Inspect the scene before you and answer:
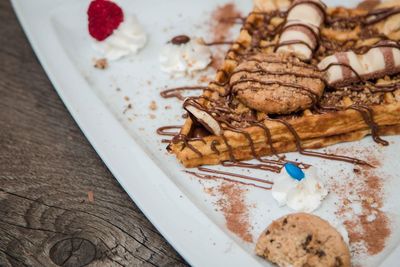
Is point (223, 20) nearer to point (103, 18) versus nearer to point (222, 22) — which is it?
point (222, 22)

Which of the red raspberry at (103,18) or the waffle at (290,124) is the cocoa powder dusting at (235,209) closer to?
the waffle at (290,124)

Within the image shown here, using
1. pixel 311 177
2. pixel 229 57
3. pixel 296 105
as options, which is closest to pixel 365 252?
pixel 311 177

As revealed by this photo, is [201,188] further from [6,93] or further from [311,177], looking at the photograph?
[6,93]

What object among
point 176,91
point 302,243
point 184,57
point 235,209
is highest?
point 184,57

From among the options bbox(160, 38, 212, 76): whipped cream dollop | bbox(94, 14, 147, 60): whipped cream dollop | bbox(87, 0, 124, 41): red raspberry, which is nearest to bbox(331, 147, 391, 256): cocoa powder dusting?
bbox(160, 38, 212, 76): whipped cream dollop

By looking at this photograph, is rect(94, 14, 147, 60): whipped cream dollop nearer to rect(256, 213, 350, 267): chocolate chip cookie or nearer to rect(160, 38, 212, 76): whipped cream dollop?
rect(160, 38, 212, 76): whipped cream dollop

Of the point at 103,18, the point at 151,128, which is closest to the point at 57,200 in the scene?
the point at 151,128
